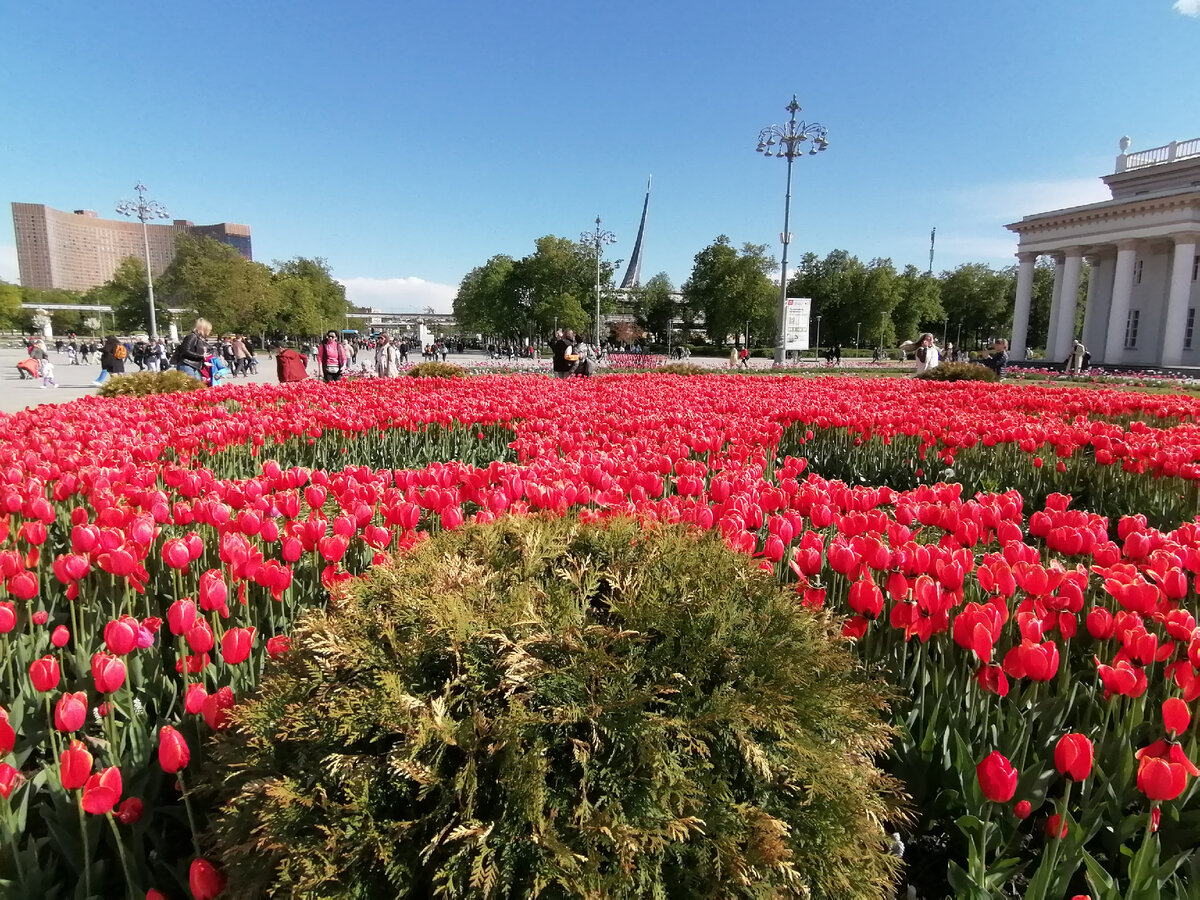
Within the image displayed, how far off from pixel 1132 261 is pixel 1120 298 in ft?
8.13

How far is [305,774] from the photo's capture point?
4.82ft

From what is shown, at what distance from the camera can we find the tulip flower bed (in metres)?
1.84

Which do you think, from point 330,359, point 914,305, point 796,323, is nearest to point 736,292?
point 914,305

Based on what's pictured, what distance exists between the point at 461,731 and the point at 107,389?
14229 millimetres

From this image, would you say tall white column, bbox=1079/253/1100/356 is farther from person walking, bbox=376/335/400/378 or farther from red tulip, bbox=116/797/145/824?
red tulip, bbox=116/797/145/824

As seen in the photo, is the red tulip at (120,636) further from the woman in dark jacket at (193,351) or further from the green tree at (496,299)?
the green tree at (496,299)

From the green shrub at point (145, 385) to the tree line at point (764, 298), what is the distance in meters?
62.4

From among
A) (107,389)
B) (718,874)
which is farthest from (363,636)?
(107,389)

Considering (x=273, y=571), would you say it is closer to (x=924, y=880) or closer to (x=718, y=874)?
(x=718, y=874)

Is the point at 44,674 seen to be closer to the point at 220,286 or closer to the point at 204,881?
the point at 204,881

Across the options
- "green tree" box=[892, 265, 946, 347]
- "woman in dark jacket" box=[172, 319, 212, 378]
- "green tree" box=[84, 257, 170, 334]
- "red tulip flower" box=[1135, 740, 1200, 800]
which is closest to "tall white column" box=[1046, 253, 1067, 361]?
"green tree" box=[892, 265, 946, 347]

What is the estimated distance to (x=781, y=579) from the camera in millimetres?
3016

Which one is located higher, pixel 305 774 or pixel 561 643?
pixel 561 643

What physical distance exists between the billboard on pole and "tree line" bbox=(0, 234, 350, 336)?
154 ft
